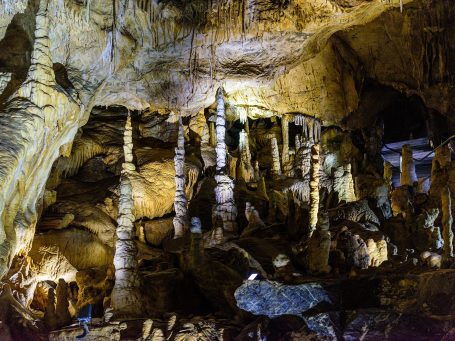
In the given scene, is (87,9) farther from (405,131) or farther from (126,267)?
(405,131)

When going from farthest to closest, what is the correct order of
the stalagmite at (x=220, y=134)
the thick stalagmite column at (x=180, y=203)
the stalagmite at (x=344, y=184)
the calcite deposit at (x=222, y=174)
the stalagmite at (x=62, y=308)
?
the stalagmite at (x=344, y=184)
the stalagmite at (x=220, y=134)
the thick stalagmite column at (x=180, y=203)
the stalagmite at (x=62, y=308)
the calcite deposit at (x=222, y=174)

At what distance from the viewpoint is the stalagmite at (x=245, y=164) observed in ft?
61.2

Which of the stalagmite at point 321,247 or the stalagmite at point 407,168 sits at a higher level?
the stalagmite at point 407,168

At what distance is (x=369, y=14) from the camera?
13.9 meters

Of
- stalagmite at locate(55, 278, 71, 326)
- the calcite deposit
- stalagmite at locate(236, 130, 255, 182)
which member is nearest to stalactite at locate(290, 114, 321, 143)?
the calcite deposit

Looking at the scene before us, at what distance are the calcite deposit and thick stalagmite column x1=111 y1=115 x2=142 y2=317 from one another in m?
0.03

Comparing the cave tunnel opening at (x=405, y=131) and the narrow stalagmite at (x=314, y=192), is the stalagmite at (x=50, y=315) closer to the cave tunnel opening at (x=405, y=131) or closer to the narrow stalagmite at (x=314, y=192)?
the narrow stalagmite at (x=314, y=192)

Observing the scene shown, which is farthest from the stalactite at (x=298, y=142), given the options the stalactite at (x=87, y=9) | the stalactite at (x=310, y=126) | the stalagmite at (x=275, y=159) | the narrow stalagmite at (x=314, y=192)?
→ the stalactite at (x=87, y=9)

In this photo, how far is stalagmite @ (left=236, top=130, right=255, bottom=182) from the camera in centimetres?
1866

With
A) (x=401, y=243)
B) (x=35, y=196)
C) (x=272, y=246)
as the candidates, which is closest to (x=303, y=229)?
(x=272, y=246)

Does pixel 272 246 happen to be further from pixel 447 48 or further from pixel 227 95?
pixel 447 48

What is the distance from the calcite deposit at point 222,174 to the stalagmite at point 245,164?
78 mm

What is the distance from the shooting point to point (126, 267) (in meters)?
10.6

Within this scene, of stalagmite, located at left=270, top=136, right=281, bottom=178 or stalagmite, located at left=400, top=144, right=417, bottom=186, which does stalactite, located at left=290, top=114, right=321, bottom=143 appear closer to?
stalagmite, located at left=270, top=136, right=281, bottom=178
